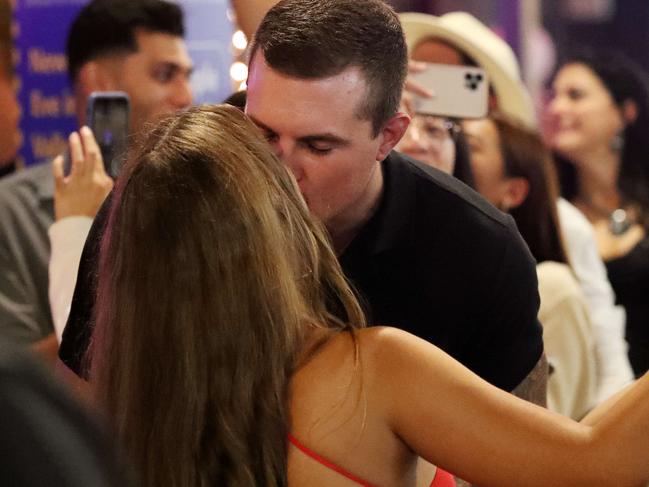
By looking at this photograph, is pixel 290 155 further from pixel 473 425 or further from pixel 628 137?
pixel 628 137

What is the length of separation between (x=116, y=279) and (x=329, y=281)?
9.7 inches

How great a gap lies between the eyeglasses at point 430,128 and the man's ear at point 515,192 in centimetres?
54

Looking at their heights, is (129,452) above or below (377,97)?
below

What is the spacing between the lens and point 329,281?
4.31ft

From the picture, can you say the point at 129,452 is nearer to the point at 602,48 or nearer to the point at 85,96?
the point at 85,96

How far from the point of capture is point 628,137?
15.1 feet

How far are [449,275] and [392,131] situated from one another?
0.77 feet

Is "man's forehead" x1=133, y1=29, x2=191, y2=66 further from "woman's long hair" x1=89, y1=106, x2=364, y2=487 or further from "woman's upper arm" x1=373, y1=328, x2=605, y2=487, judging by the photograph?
"woman's upper arm" x1=373, y1=328, x2=605, y2=487

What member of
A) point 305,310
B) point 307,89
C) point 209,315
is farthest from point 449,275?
point 209,315

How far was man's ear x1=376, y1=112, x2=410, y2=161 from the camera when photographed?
5.45 ft

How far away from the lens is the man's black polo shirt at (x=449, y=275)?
1697mm

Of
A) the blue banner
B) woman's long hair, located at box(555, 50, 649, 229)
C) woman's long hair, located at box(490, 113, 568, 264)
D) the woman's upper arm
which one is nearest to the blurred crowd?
the woman's upper arm

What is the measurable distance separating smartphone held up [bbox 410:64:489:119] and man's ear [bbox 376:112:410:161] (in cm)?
74

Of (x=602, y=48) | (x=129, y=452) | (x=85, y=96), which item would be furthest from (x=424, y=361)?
(x=602, y=48)
